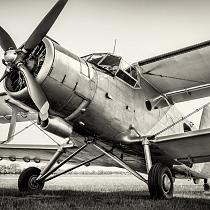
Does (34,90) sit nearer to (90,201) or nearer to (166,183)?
(90,201)

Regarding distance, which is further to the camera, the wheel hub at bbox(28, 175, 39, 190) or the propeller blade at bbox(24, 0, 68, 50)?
the wheel hub at bbox(28, 175, 39, 190)

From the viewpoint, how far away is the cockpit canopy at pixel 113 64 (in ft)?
21.9

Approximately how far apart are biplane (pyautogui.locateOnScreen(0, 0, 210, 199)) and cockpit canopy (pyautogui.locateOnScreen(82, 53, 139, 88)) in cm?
2

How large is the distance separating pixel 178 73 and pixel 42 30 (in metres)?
3.93

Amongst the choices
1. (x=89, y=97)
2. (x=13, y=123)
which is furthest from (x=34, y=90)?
(x=13, y=123)

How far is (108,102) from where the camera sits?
20.6 feet

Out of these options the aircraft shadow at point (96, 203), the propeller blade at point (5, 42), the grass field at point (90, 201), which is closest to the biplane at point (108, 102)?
the propeller blade at point (5, 42)

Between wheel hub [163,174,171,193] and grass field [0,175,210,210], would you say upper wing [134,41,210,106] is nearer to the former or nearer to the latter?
wheel hub [163,174,171,193]

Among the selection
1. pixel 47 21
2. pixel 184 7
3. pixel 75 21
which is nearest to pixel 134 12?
pixel 184 7

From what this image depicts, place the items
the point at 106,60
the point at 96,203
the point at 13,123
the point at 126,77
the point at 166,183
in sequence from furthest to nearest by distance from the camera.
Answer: the point at 13,123
the point at 126,77
the point at 106,60
the point at 166,183
the point at 96,203

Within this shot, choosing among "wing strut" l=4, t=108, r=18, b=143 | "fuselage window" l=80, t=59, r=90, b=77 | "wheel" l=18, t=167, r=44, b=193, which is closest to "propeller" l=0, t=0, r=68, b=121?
"fuselage window" l=80, t=59, r=90, b=77

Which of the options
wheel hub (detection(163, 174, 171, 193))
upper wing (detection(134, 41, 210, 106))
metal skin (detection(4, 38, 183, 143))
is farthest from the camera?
upper wing (detection(134, 41, 210, 106))

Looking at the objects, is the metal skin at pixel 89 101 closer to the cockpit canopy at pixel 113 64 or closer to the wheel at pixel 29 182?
the cockpit canopy at pixel 113 64

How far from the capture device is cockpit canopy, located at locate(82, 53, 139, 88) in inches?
262
